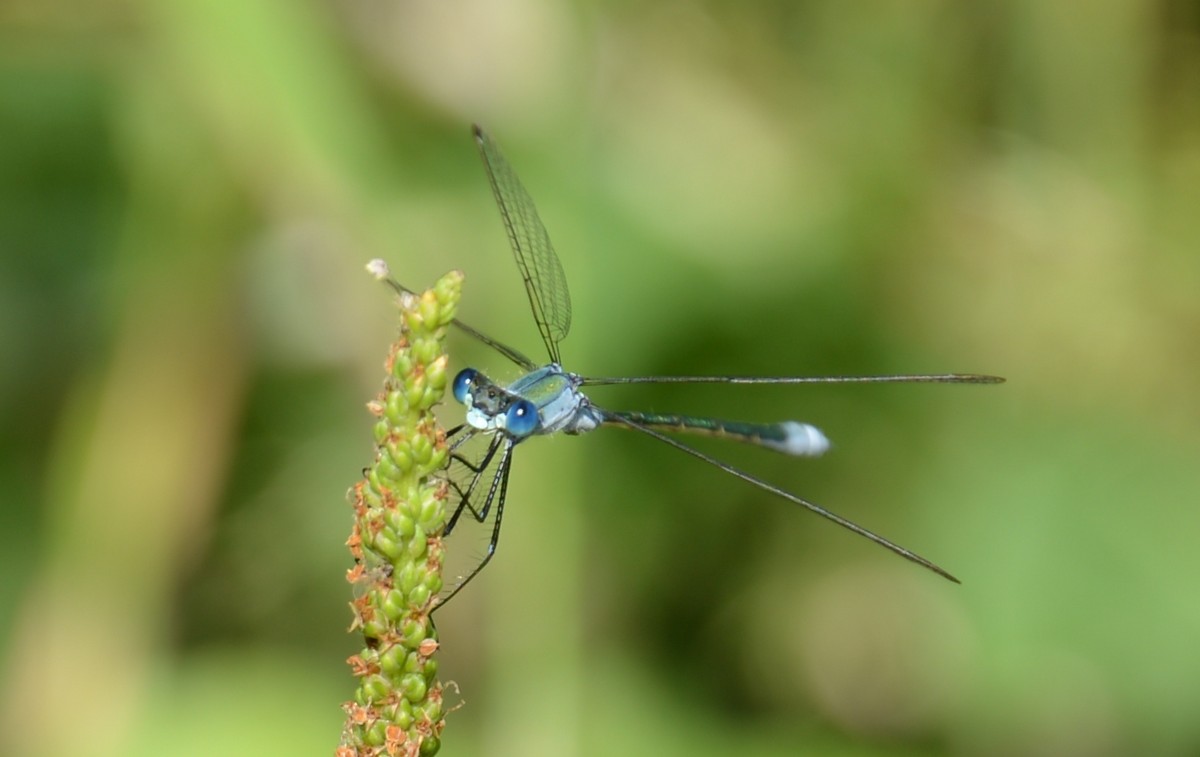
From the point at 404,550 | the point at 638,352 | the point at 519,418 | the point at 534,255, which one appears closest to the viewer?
the point at 404,550

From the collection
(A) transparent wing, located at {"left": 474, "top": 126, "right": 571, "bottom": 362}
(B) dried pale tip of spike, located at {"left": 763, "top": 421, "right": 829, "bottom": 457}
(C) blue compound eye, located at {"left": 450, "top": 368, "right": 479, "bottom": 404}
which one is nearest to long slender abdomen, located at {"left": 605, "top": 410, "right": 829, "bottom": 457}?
(B) dried pale tip of spike, located at {"left": 763, "top": 421, "right": 829, "bottom": 457}

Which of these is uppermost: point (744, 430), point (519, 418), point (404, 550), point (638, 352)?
point (638, 352)

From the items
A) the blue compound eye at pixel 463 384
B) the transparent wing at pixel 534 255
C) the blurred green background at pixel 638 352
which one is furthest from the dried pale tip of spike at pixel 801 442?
the blue compound eye at pixel 463 384

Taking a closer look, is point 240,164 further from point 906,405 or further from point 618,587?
Result: point 906,405

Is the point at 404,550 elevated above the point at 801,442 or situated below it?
below

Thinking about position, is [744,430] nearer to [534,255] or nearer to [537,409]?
[537,409]

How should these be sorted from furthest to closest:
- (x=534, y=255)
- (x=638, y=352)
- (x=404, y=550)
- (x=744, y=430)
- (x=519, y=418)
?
(x=638, y=352) < (x=534, y=255) < (x=744, y=430) < (x=519, y=418) < (x=404, y=550)

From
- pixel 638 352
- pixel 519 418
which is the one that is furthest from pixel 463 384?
pixel 638 352

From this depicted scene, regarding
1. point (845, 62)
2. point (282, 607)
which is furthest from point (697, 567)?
point (845, 62)
